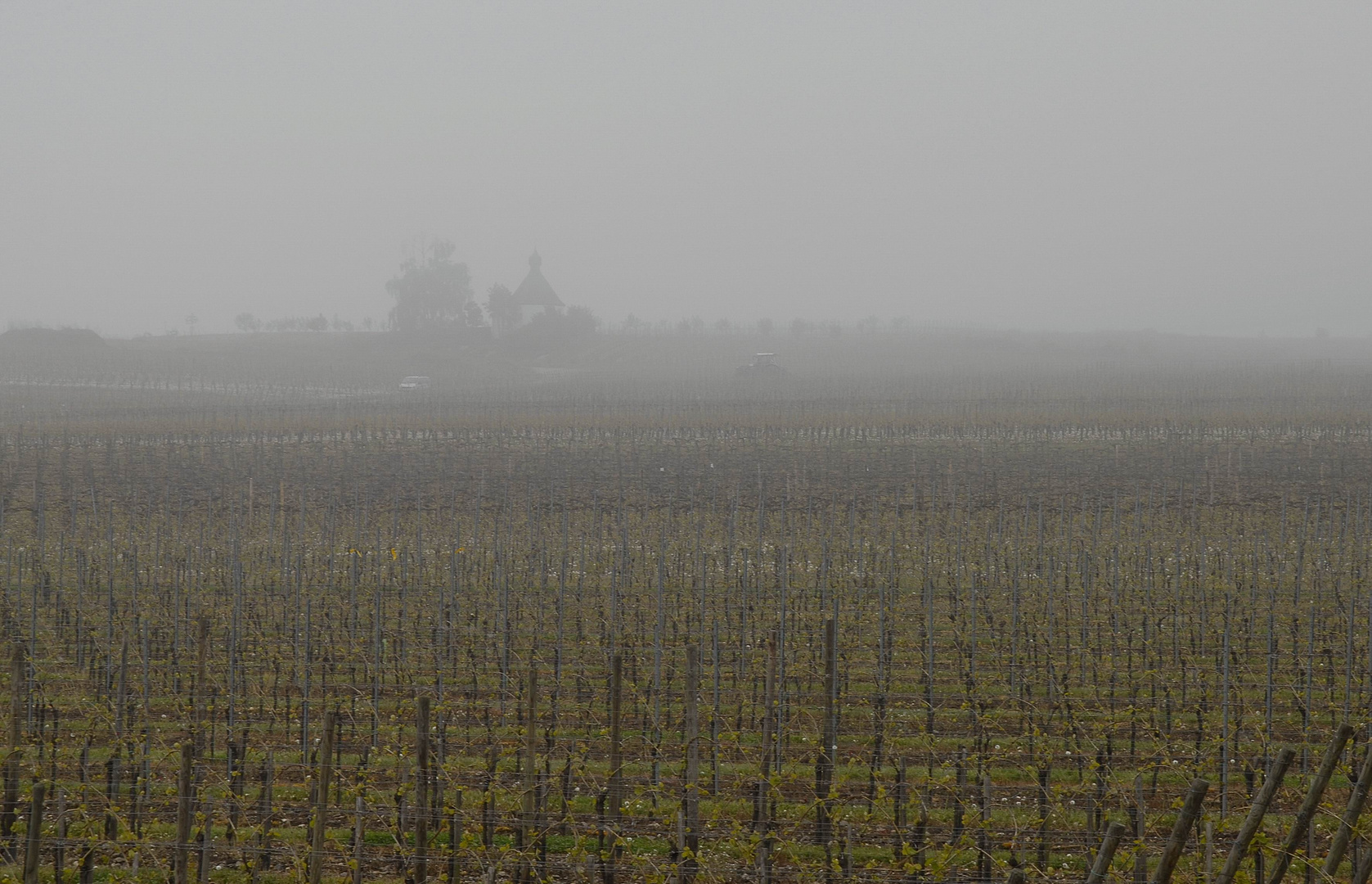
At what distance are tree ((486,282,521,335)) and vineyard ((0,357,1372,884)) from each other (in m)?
52.7

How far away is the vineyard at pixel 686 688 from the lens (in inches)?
247

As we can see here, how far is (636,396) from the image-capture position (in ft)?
157

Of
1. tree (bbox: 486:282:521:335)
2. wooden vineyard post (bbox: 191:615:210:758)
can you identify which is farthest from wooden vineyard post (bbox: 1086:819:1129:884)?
tree (bbox: 486:282:521:335)

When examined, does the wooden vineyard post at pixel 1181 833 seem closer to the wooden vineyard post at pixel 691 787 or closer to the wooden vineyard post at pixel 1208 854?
the wooden vineyard post at pixel 1208 854

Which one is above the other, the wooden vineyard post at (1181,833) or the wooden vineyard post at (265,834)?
the wooden vineyard post at (1181,833)

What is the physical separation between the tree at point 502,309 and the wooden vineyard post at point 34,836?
69379mm

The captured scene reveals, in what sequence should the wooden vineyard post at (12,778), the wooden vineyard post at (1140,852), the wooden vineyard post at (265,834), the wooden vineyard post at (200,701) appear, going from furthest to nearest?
1. the wooden vineyard post at (200,701)
2. the wooden vineyard post at (265,834)
3. the wooden vineyard post at (12,778)
4. the wooden vineyard post at (1140,852)

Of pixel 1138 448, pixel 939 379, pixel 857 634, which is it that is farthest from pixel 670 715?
pixel 939 379

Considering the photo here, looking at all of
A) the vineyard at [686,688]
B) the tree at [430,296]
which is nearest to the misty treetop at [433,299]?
the tree at [430,296]

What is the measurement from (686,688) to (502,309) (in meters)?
69.0

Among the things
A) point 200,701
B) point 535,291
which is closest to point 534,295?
point 535,291

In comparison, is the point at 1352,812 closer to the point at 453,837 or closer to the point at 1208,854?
the point at 1208,854

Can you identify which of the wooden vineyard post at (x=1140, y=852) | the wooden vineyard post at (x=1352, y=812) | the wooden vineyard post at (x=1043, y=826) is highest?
the wooden vineyard post at (x=1352, y=812)

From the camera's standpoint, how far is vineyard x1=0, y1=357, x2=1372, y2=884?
6.29 meters
